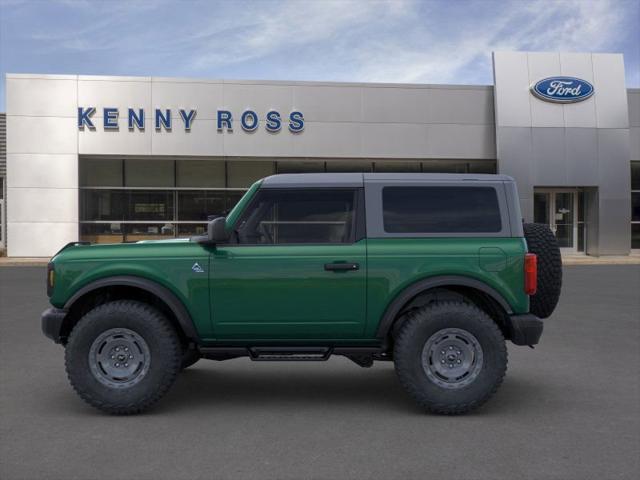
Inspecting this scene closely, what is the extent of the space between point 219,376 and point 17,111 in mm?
22289

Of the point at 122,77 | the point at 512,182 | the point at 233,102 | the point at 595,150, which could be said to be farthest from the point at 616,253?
the point at 512,182

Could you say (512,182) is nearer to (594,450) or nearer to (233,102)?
(594,450)

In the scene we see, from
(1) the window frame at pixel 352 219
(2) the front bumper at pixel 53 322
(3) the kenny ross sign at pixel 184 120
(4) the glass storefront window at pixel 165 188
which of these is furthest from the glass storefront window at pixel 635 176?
(2) the front bumper at pixel 53 322

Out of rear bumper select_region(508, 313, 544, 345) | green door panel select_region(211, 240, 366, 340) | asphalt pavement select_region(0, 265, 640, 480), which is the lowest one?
asphalt pavement select_region(0, 265, 640, 480)

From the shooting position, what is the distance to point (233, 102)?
84.8ft

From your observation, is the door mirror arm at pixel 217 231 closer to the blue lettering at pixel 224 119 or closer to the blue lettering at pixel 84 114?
the blue lettering at pixel 224 119

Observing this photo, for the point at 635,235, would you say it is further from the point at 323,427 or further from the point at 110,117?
the point at 323,427

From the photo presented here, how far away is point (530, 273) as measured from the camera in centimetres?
536

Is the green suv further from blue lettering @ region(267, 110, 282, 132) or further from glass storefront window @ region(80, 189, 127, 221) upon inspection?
glass storefront window @ region(80, 189, 127, 221)

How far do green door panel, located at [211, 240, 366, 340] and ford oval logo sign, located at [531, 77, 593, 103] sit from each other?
23.3m

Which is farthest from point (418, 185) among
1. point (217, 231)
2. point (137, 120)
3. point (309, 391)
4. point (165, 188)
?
point (165, 188)

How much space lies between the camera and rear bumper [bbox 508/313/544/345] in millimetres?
5375

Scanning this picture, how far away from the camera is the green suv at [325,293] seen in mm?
5305

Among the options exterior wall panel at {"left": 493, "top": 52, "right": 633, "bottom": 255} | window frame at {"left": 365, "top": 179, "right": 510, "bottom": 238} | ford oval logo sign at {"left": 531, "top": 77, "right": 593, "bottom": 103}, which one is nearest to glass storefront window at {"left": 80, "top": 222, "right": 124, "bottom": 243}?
exterior wall panel at {"left": 493, "top": 52, "right": 633, "bottom": 255}
